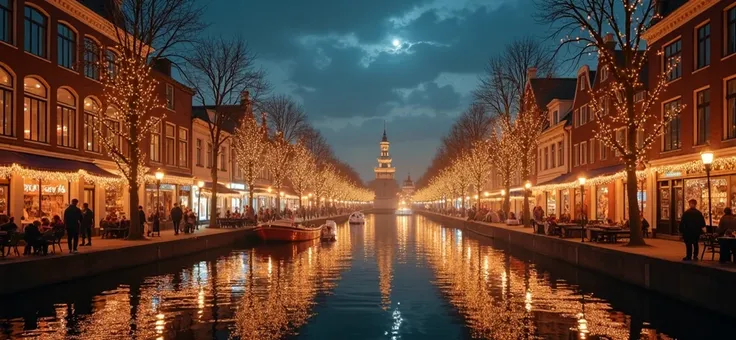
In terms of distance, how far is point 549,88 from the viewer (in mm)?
72188

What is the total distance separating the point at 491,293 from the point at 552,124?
48113 mm

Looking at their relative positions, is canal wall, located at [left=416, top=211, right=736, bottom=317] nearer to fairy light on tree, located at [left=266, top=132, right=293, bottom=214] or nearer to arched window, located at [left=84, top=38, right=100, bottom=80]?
arched window, located at [left=84, top=38, right=100, bottom=80]

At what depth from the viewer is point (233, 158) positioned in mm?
72062

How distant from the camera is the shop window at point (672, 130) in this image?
35.3 metres

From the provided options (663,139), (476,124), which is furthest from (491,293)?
(476,124)

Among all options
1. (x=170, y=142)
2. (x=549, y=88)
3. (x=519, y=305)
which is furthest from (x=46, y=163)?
(x=549, y=88)

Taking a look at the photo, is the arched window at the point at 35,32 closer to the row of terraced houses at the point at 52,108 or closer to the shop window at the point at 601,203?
the row of terraced houses at the point at 52,108

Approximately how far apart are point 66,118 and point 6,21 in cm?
709

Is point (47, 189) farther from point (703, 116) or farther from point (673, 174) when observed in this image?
point (703, 116)

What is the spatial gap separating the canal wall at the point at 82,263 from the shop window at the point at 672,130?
24.4 meters

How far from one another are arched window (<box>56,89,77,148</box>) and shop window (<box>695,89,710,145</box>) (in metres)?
30.5

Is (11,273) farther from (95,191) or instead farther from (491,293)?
(95,191)

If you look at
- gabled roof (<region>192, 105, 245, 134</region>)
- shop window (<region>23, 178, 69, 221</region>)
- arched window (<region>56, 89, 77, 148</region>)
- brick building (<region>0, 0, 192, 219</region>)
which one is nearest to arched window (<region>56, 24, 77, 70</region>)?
brick building (<region>0, 0, 192, 219</region>)

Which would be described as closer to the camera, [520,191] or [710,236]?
[710,236]
